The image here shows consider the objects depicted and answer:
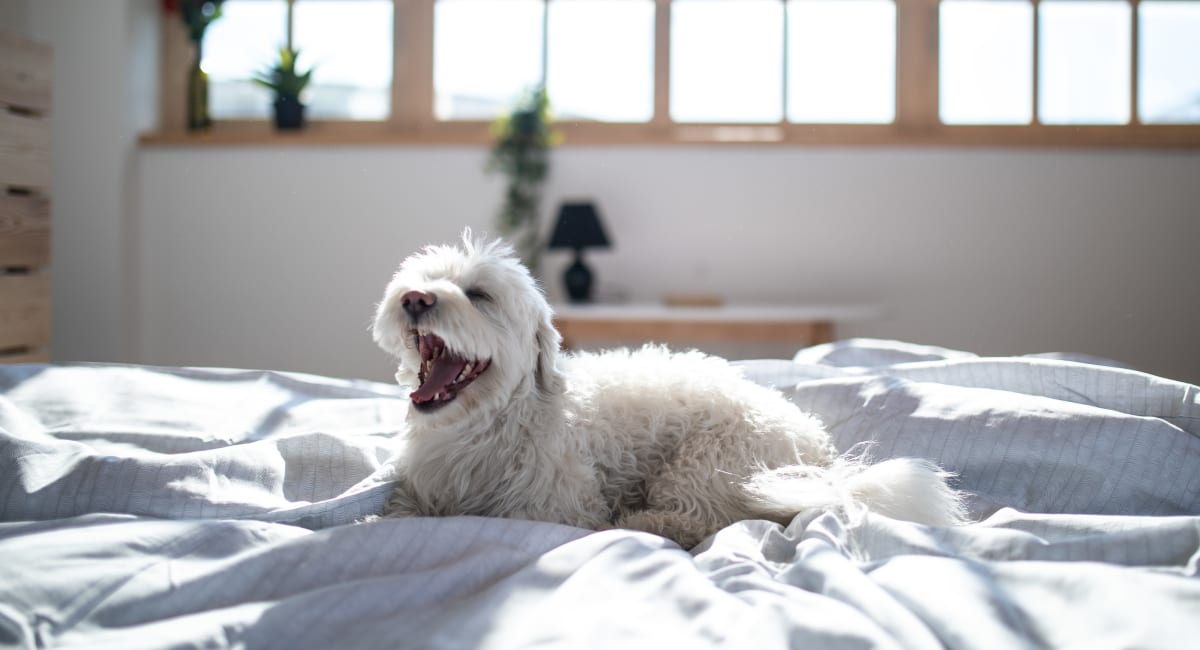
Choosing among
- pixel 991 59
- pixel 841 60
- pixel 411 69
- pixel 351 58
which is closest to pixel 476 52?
pixel 411 69

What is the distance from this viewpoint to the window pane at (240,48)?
4188 millimetres

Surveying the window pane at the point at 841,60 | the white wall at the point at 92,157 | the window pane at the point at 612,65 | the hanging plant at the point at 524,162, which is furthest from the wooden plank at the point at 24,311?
the window pane at the point at 841,60

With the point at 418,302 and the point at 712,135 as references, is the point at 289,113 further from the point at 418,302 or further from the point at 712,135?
the point at 418,302

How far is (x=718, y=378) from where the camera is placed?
147 centimetres

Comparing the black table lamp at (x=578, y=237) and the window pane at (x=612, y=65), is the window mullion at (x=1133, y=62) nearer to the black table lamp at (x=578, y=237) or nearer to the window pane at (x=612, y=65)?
the window pane at (x=612, y=65)

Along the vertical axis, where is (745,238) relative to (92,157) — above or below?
below

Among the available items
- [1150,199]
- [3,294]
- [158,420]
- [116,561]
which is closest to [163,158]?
[3,294]

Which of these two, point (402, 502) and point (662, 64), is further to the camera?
point (662, 64)

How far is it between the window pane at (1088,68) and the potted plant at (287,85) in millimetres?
3440

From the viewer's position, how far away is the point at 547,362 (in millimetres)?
1314

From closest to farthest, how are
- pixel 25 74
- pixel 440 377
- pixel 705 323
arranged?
1. pixel 440 377
2. pixel 25 74
3. pixel 705 323

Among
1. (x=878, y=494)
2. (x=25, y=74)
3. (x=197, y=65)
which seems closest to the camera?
(x=878, y=494)

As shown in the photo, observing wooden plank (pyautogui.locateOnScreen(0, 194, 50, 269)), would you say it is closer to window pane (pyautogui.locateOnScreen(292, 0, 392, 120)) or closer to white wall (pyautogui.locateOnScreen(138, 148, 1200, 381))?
white wall (pyautogui.locateOnScreen(138, 148, 1200, 381))

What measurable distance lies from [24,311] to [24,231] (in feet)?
0.93
